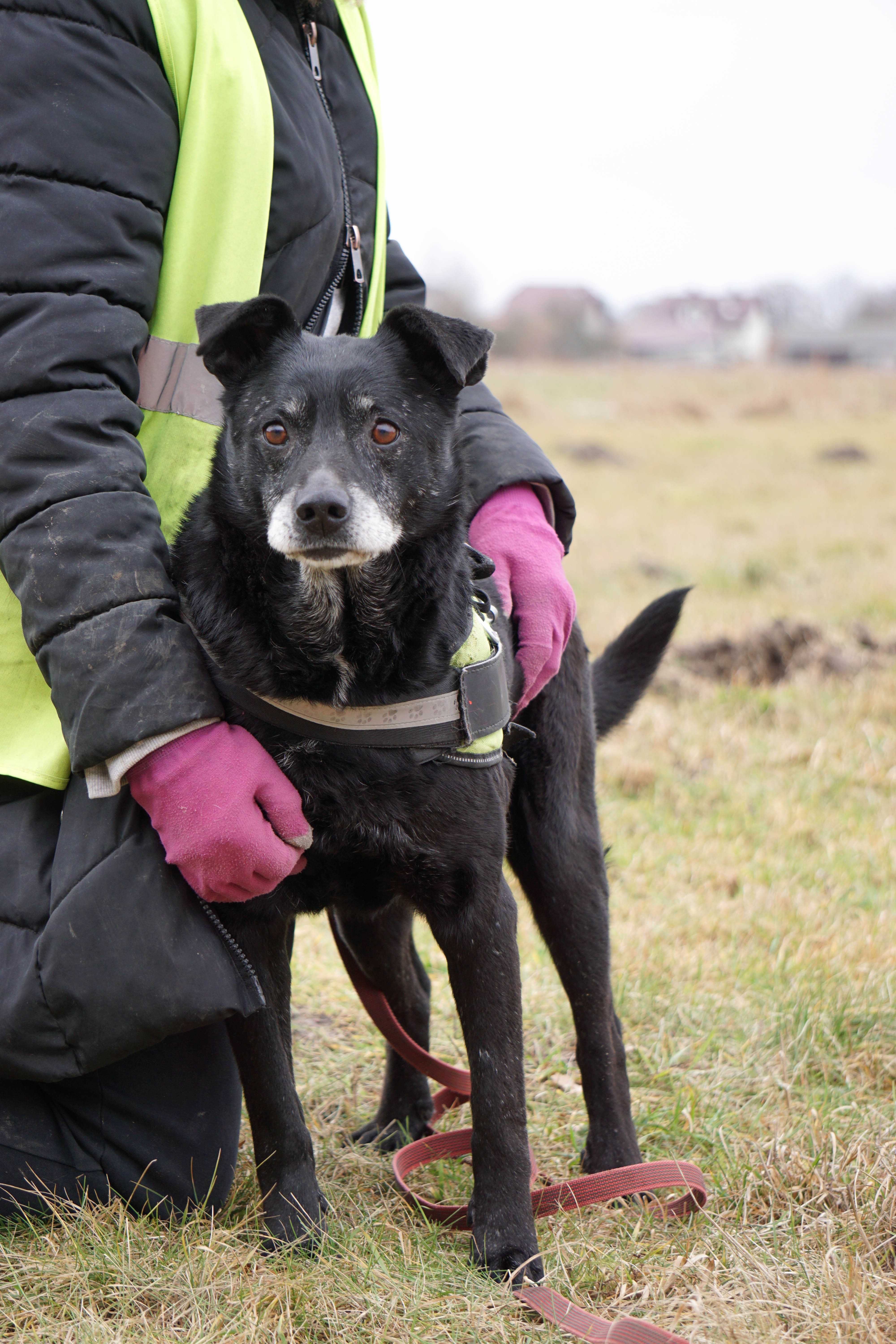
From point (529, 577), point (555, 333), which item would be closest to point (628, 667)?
point (529, 577)

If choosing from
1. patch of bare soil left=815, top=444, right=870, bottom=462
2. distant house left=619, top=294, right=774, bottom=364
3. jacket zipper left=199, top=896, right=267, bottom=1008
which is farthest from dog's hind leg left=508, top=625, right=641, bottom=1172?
distant house left=619, top=294, right=774, bottom=364

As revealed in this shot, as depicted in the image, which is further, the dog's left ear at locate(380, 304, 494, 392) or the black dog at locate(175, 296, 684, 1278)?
the dog's left ear at locate(380, 304, 494, 392)

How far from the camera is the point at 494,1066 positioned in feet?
6.35

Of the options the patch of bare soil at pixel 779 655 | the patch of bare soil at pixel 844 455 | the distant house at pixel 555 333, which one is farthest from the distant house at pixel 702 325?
the patch of bare soil at pixel 779 655

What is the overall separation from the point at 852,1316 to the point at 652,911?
70.5 inches

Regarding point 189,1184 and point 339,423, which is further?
point 189,1184

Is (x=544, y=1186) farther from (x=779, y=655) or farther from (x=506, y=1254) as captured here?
(x=779, y=655)

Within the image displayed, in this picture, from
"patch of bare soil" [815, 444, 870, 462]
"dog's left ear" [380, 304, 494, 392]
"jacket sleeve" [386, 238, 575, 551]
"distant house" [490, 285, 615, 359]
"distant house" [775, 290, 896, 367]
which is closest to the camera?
"dog's left ear" [380, 304, 494, 392]

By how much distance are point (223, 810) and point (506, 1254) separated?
872 millimetres

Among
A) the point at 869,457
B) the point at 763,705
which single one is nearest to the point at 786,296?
the point at 869,457

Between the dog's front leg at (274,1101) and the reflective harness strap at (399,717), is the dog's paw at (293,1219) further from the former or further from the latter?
the reflective harness strap at (399,717)

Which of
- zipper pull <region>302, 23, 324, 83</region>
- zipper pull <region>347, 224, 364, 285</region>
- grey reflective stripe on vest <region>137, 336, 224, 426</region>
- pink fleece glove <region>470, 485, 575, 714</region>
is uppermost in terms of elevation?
zipper pull <region>302, 23, 324, 83</region>

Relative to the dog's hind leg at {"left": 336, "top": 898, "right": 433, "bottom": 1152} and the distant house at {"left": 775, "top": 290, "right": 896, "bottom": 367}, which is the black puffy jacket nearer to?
the dog's hind leg at {"left": 336, "top": 898, "right": 433, "bottom": 1152}

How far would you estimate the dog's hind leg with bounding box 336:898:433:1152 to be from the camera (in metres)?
2.47
